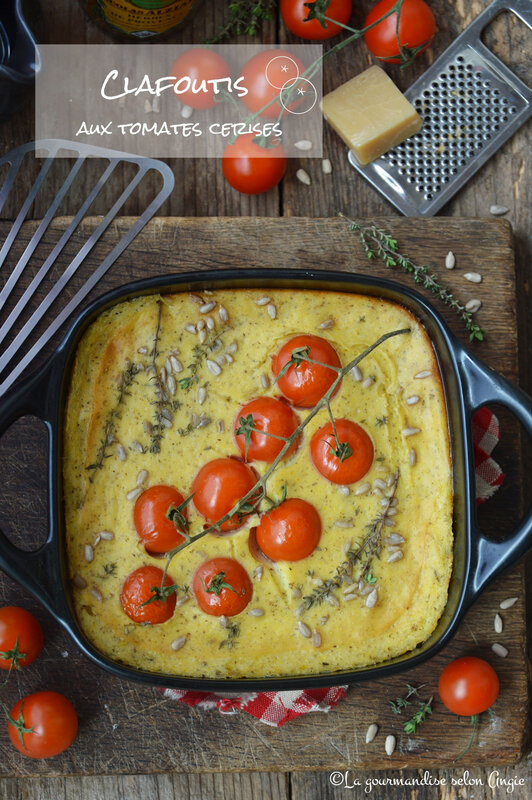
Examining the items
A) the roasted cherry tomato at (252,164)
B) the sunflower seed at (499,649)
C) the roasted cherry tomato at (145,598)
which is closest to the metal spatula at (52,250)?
the roasted cherry tomato at (252,164)

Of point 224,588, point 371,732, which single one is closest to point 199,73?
point 224,588

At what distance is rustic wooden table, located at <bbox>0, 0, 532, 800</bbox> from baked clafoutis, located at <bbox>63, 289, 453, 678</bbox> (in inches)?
18.4

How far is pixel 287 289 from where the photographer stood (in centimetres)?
204

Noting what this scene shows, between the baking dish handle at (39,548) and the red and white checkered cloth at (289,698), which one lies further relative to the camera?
the red and white checkered cloth at (289,698)

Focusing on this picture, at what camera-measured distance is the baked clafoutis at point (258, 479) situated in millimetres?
1958

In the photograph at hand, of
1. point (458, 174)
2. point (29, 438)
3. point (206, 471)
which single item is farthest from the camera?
point (458, 174)

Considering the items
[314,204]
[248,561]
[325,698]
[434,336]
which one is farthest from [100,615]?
[314,204]

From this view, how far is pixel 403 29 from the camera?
2273 millimetres

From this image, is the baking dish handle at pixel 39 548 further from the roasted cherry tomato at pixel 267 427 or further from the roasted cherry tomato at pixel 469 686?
the roasted cherry tomato at pixel 469 686

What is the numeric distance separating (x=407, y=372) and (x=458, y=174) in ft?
2.32

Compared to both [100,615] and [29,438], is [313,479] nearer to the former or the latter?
[100,615]

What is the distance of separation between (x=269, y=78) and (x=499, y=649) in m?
1.74

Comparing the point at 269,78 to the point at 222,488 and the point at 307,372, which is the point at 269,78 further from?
the point at 222,488

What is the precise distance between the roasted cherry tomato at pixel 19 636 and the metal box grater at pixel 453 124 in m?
1.55
